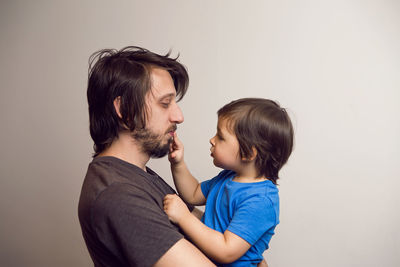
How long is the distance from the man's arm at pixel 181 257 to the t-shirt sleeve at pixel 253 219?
212 mm

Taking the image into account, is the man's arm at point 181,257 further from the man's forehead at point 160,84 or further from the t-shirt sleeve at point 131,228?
the man's forehead at point 160,84

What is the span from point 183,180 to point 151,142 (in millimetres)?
334

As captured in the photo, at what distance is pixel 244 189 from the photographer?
127 centimetres

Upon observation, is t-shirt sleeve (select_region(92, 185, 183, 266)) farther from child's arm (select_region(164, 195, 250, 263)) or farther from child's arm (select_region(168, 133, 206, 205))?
child's arm (select_region(168, 133, 206, 205))

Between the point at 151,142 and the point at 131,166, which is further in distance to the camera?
the point at 151,142

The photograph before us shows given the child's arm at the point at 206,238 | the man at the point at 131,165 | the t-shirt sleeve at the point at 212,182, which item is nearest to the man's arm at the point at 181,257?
the man at the point at 131,165

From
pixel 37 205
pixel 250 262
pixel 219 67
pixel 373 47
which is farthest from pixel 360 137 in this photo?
pixel 37 205

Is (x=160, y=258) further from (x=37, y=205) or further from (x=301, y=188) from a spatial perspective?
(x=37, y=205)

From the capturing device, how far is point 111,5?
2322 mm

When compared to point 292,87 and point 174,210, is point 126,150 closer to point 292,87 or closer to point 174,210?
point 174,210

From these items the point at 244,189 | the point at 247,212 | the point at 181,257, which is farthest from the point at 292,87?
the point at 181,257

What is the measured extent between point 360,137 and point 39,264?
2624 millimetres

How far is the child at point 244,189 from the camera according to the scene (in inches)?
44.9

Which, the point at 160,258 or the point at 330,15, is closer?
the point at 160,258
